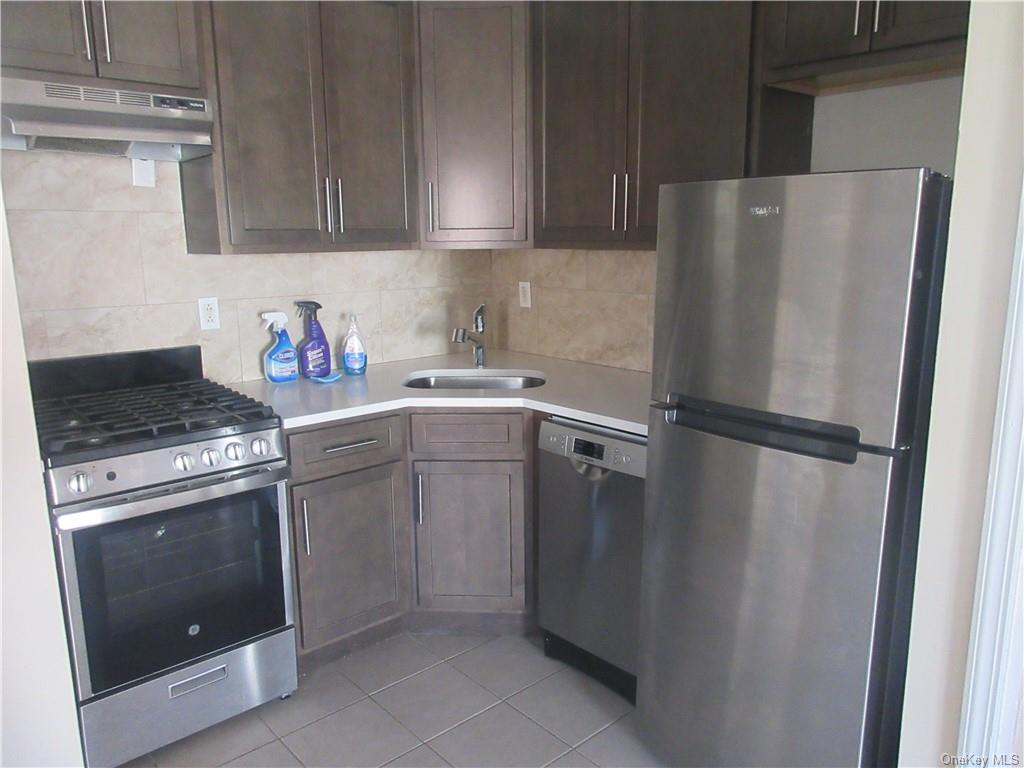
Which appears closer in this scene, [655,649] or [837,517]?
[837,517]

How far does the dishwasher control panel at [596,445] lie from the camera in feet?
6.89

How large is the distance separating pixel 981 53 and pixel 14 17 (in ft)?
7.00

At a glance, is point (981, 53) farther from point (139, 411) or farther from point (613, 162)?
point (139, 411)

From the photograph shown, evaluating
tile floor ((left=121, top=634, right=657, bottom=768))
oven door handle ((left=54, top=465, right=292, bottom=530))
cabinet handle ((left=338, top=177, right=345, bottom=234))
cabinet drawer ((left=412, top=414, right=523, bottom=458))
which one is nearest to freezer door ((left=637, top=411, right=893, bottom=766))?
tile floor ((left=121, top=634, right=657, bottom=768))

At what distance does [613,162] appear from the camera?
244 cm

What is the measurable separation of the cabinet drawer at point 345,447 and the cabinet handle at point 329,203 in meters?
0.68

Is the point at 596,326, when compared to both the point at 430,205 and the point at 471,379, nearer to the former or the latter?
the point at 471,379

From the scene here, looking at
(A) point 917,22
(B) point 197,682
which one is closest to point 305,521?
(B) point 197,682

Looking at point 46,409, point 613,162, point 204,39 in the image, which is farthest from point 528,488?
point 204,39

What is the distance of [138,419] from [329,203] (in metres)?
0.93

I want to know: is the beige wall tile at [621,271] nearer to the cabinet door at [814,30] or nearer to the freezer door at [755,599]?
the cabinet door at [814,30]

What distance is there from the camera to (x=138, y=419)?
6.72 feet

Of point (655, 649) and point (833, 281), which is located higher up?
point (833, 281)

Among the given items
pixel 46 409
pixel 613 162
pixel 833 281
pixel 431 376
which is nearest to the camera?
pixel 833 281
